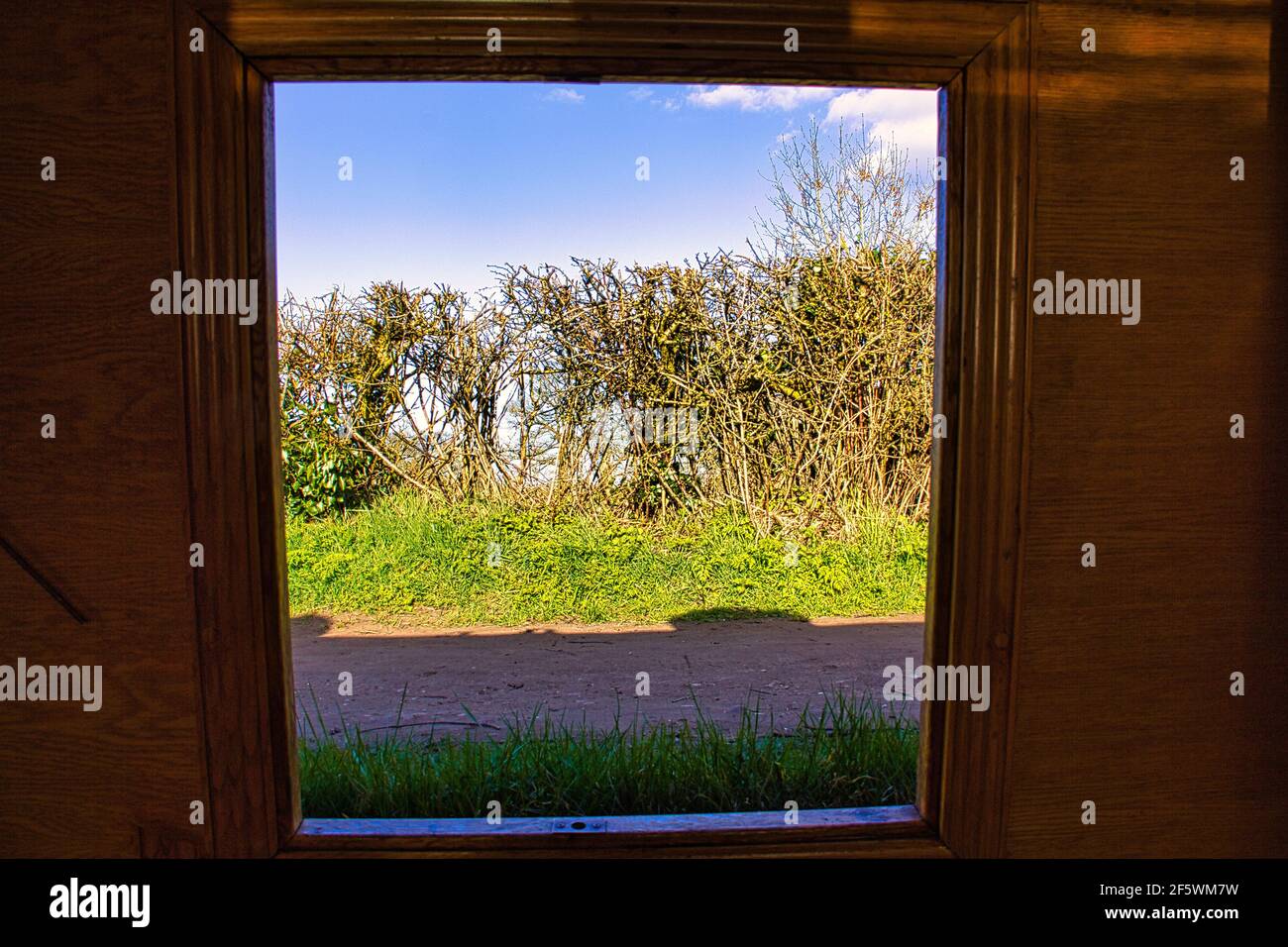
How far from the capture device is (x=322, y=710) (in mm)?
3459

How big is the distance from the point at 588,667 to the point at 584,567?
4.41ft

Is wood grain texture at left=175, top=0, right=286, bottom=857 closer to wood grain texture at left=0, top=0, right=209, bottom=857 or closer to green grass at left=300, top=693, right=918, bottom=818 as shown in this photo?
wood grain texture at left=0, top=0, right=209, bottom=857

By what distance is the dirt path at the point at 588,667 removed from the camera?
3.45 m

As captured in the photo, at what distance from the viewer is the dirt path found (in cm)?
345

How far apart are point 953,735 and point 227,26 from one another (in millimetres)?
2383

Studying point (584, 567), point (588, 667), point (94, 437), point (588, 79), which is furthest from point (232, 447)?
point (584, 567)

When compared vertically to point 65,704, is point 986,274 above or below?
above

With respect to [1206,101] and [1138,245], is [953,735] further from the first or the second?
[1206,101]

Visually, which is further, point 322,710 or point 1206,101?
point 322,710

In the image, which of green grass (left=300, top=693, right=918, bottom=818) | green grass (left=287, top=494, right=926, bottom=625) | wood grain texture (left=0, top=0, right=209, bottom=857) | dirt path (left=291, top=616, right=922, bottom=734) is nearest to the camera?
wood grain texture (left=0, top=0, right=209, bottom=857)

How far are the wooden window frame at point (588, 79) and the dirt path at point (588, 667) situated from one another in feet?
3.92

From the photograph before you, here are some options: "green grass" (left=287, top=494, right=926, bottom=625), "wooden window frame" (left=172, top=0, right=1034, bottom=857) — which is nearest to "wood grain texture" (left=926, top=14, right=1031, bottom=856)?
"wooden window frame" (left=172, top=0, right=1034, bottom=857)

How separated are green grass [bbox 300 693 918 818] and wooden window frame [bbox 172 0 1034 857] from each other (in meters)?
0.60
